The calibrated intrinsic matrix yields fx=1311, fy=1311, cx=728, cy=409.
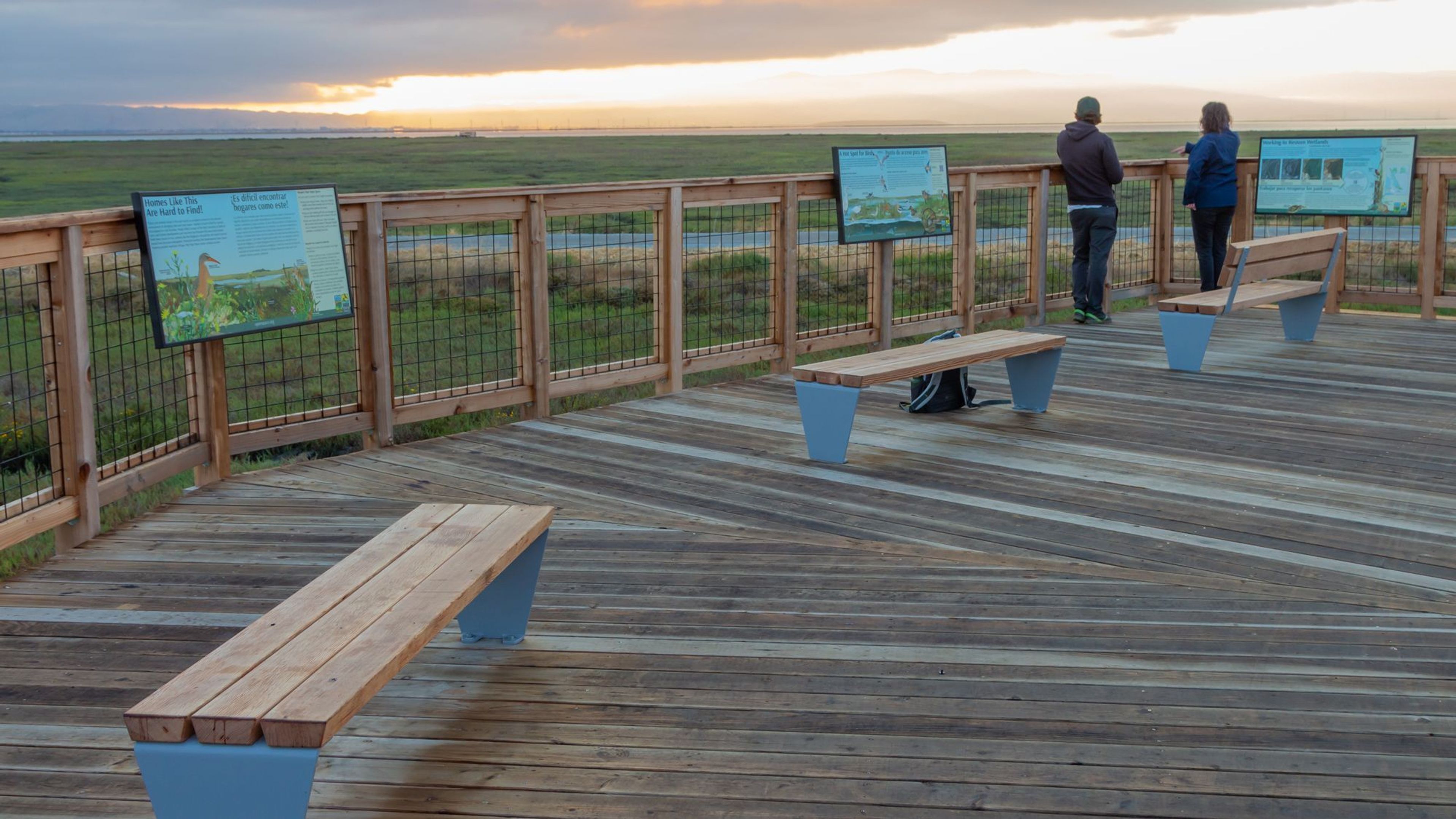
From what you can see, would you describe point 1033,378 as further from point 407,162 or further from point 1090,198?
point 407,162

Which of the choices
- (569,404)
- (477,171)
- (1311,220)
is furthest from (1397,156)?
(477,171)

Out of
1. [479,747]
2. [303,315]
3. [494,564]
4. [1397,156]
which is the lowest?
[479,747]

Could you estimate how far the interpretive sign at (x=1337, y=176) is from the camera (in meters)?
11.5

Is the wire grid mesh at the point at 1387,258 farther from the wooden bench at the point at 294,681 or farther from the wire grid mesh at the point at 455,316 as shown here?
the wooden bench at the point at 294,681

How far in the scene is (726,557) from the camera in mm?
5156

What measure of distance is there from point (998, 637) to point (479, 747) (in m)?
1.72

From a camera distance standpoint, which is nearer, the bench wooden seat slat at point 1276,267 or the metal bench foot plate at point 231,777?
the metal bench foot plate at point 231,777

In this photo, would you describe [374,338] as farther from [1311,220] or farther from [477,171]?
[477,171]

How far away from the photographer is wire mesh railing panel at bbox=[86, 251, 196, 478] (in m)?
5.88

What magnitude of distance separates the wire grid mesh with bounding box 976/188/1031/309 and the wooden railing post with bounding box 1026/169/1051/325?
4 centimetres

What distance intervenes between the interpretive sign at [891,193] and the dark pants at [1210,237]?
2986mm

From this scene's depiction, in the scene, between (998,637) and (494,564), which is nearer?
(494,564)

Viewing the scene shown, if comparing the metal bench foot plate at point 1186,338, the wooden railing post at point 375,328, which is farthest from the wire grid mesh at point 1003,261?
the wooden railing post at point 375,328

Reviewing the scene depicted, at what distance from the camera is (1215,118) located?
37.8 ft
